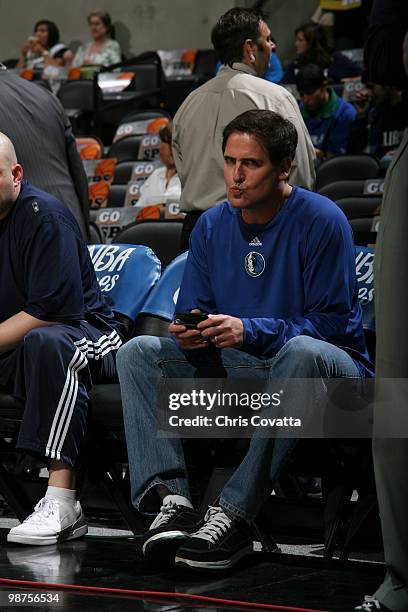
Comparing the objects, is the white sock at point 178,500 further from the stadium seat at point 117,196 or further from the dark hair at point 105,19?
the dark hair at point 105,19

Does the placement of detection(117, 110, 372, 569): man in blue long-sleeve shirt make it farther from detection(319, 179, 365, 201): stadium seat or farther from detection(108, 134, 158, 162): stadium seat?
detection(108, 134, 158, 162): stadium seat

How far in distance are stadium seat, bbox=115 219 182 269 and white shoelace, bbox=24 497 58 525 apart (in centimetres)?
139

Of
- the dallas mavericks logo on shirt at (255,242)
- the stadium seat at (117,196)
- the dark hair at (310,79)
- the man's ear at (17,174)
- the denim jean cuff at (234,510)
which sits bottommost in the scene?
the stadium seat at (117,196)

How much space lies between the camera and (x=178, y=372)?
3.26 meters

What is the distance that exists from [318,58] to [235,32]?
513 cm

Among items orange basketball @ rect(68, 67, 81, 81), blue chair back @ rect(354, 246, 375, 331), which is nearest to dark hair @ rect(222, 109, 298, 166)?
blue chair back @ rect(354, 246, 375, 331)

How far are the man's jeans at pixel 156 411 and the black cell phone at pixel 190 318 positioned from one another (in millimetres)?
133

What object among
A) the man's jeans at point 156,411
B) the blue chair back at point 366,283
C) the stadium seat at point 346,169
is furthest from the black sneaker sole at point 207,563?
the stadium seat at point 346,169

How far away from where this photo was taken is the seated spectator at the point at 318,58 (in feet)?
30.7

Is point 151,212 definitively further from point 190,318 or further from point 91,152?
point 190,318

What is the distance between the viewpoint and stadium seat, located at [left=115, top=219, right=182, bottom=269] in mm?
4473

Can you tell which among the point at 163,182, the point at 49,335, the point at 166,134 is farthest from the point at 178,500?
the point at 163,182

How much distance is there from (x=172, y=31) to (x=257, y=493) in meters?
10.7

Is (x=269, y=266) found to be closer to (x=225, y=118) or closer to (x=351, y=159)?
(x=225, y=118)
